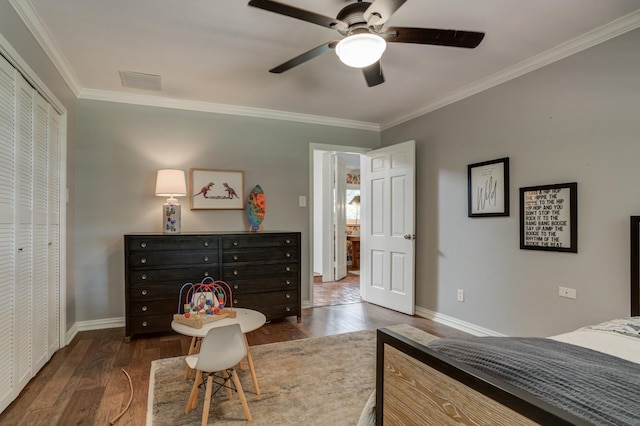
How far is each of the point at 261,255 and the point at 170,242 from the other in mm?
882

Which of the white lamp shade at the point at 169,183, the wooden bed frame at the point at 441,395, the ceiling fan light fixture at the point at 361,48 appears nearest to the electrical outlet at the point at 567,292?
the wooden bed frame at the point at 441,395

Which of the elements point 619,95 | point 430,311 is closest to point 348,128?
point 430,311

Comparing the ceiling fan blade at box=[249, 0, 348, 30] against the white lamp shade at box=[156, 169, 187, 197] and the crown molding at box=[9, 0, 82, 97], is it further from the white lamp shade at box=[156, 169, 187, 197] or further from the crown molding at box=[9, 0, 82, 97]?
the white lamp shade at box=[156, 169, 187, 197]

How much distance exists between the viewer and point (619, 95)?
2.32m

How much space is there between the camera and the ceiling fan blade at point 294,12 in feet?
5.24

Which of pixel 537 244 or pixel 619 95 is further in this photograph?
pixel 537 244

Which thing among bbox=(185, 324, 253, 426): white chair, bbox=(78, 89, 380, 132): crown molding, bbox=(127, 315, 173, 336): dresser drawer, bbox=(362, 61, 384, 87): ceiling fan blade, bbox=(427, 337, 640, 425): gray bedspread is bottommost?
bbox=(127, 315, 173, 336): dresser drawer

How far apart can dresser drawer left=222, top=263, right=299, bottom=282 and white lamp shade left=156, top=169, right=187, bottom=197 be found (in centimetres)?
90

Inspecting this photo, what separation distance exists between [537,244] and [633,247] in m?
0.63

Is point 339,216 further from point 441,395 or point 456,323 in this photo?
point 441,395

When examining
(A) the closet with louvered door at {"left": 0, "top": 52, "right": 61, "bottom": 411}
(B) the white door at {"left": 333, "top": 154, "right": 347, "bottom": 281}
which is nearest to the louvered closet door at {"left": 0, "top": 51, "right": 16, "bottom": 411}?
(A) the closet with louvered door at {"left": 0, "top": 52, "right": 61, "bottom": 411}

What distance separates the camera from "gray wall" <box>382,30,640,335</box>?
230cm

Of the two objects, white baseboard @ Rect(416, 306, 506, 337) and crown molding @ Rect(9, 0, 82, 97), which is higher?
crown molding @ Rect(9, 0, 82, 97)

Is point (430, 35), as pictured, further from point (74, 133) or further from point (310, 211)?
point (74, 133)
